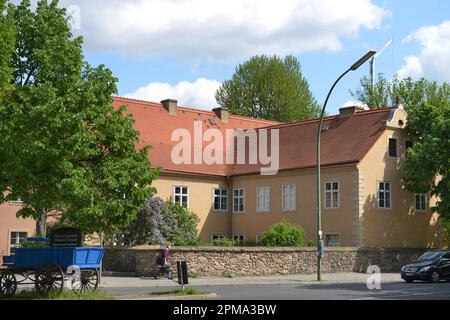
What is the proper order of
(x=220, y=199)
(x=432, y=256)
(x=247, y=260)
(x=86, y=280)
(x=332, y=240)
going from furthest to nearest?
(x=220, y=199), (x=332, y=240), (x=247, y=260), (x=432, y=256), (x=86, y=280)

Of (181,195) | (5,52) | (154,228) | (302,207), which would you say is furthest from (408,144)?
(5,52)

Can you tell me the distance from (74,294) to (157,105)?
3402 cm

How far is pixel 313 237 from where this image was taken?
1780 inches

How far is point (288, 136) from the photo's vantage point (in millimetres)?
51906

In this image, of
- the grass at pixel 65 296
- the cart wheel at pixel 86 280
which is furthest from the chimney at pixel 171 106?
the grass at pixel 65 296

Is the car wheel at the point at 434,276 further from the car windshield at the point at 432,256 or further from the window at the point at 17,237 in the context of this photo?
the window at the point at 17,237

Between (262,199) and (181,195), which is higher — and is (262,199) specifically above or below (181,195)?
below

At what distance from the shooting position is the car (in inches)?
1294

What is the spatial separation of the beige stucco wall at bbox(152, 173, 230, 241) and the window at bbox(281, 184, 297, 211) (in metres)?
5.21

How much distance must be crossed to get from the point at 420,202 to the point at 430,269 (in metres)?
14.6

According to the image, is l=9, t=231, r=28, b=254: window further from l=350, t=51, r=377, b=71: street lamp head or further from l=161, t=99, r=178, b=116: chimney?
l=350, t=51, r=377, b=71: street lamp head

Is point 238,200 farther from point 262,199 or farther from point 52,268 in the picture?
point 52,268

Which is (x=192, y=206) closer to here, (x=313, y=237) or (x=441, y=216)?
(x=313, y=237)
